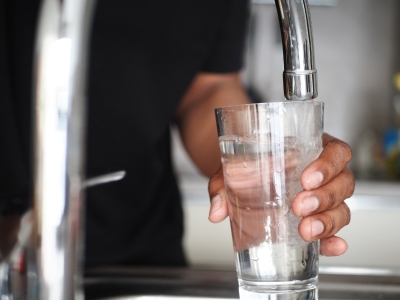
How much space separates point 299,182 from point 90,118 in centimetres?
56

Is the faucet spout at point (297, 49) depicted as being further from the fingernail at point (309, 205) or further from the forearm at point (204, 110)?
the forearm at point (204, 110)

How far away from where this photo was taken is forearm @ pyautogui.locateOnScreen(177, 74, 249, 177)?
97cm

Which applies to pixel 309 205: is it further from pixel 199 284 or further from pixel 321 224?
pixel 199 284

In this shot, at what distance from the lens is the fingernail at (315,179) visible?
405 millimetres

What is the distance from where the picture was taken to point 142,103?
0.93 meters

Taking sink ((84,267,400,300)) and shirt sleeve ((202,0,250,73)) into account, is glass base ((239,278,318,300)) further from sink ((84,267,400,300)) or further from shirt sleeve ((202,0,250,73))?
→ shirt sleeve ((202,0,250,73))

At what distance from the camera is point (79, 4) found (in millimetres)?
335

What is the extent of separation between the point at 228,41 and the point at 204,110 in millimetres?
133

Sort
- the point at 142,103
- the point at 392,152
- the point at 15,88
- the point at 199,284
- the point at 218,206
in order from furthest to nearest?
the point at 392,152 < the point at 142,103 < the point at 15,88 < the point at 199,284 < the point at 218,206

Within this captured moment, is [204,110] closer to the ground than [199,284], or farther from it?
farther from it

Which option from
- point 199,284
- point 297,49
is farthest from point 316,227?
point 199,284

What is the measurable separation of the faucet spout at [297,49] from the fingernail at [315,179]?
59 mm

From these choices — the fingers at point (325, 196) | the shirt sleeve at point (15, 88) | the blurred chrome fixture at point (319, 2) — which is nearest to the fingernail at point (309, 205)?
the fingers at point (325, 196)

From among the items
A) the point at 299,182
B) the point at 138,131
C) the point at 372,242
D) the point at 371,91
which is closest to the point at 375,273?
the point at 299,182
